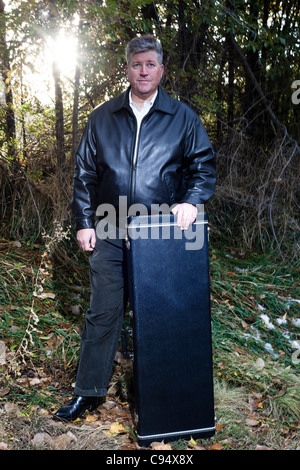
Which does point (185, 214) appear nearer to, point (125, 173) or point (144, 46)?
point (125, 173)

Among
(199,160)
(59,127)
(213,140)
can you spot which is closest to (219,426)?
(199,160)

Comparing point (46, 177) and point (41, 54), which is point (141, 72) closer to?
point (41, 54)

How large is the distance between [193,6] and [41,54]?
187 centimetres

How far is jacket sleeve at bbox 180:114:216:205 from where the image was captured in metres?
2.73

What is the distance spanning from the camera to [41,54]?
4418 millimetres

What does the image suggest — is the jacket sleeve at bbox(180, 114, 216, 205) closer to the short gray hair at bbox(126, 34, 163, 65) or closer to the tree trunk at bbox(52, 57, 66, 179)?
the short gray hair at bbox(126, 34, 163, 65)

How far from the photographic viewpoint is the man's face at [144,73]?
2682mm

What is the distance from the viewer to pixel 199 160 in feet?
9.07

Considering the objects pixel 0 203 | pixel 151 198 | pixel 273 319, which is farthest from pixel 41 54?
pixel 273 319

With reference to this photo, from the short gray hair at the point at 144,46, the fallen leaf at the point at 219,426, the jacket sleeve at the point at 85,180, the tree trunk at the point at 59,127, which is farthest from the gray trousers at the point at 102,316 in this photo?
the tree trunk at the point at 59,127

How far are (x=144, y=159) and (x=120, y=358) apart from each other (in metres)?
1.59

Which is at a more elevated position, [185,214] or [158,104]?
[158,104]

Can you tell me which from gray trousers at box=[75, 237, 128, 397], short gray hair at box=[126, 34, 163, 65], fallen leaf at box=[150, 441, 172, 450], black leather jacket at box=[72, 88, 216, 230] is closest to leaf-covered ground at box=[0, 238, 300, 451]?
fallen leaf at box=[150, 441, 172, 450]

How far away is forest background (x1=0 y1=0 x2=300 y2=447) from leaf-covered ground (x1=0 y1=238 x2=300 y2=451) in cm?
2
